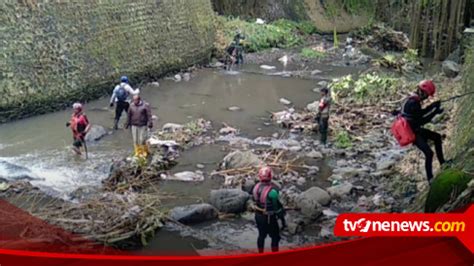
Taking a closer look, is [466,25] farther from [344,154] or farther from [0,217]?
[0,217]

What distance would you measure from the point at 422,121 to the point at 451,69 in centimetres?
764

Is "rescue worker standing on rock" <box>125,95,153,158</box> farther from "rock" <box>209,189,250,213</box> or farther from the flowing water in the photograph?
"rock" <box>209,189,250,213</box>

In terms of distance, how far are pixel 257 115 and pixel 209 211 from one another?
548 cm

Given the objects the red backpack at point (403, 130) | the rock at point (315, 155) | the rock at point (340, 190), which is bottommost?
the rock at point (315, 155)

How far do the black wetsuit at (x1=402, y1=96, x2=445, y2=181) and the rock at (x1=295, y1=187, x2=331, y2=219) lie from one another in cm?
111

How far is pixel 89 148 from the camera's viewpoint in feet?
26.7

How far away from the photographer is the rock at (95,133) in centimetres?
840

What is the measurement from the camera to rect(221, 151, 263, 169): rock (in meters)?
7.04

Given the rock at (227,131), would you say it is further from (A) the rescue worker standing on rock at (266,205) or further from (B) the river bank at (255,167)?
(A) the rescue worker standing on rock at (266,205)

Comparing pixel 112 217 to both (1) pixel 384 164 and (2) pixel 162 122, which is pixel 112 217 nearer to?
(1) pixel 384 164

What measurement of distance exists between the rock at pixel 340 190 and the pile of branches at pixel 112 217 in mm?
1900

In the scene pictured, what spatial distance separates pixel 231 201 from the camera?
18.5 feet

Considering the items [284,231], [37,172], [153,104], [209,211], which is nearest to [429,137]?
[284,231]

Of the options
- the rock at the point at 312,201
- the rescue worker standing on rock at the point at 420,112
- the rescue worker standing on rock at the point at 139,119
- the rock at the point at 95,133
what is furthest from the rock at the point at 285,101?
the rescue worker standing on rock at the point at 420,112
